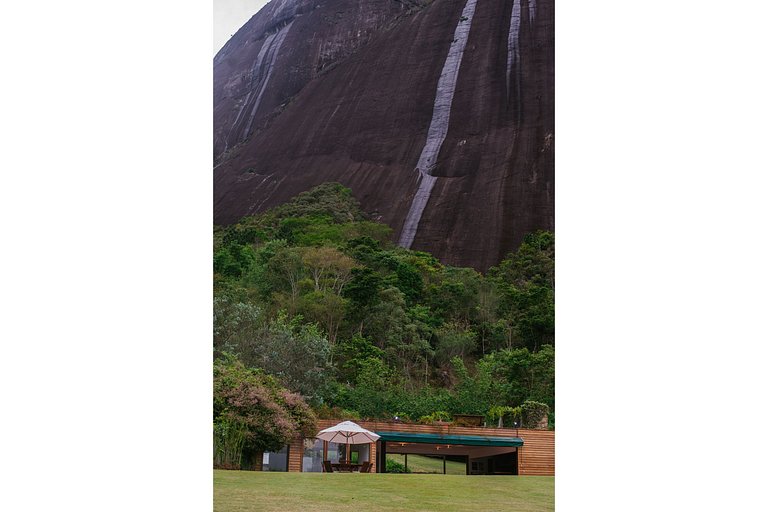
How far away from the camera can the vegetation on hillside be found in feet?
28.6

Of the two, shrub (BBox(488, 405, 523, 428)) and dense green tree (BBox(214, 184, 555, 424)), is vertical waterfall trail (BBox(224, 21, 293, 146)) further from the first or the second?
shrub (BBox(488, 405, 523, 428))

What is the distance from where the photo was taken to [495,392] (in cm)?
864

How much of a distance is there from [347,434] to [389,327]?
1.28 metres

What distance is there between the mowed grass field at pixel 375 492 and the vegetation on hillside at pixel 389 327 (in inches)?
29.1

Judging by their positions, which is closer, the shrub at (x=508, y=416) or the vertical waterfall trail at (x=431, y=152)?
the shrub at (x=508, y=416)

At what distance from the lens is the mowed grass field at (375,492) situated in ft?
25.1

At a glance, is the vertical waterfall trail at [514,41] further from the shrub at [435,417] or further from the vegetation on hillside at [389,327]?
the shrub at [435,417]

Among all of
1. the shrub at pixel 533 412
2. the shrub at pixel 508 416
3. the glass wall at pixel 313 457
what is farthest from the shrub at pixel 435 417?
the glass wall at pixel 313 457

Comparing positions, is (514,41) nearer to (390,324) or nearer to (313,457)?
(390,324)

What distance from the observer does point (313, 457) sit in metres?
8.64
